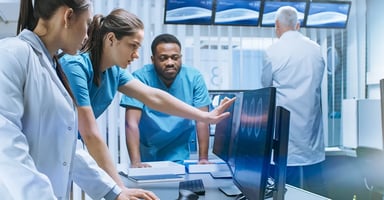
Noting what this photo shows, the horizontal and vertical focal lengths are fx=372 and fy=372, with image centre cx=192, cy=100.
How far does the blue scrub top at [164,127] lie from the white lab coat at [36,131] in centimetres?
85

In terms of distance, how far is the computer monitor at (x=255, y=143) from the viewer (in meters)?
0.90

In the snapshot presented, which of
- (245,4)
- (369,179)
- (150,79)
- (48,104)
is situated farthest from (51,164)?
(245,4)

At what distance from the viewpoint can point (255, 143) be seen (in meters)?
1.00

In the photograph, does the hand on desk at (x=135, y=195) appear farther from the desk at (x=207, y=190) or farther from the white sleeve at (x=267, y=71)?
the white sleeve at (x=267, y=71)

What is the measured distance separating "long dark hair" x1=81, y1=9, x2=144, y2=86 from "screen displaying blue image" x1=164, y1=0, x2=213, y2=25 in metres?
1.41

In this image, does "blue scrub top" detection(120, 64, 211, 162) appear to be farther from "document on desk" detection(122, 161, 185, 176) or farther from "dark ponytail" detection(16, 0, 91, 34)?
"dark ponytail" detection(16, 0, 91, 34)

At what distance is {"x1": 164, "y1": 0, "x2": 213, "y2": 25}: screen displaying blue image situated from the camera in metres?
2.95

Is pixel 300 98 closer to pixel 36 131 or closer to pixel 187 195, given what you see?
pixel 187 195

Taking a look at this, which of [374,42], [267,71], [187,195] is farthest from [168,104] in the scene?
[374,42]

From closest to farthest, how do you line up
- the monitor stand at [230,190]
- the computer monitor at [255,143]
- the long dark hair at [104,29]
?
the computer monitor at [255,143] < the monitor stand at [230,190] < the long dark hair at [104,29]

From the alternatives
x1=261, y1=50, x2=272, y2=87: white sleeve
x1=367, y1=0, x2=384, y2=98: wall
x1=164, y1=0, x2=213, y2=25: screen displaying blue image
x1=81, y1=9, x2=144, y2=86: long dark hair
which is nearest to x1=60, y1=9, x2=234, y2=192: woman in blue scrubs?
x1=81, y1=9, x2=144, y2=86: long dark hair

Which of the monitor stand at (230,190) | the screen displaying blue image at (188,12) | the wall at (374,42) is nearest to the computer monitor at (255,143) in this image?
the monitor stand at (230,190)

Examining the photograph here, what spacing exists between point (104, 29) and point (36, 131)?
0.71 meters

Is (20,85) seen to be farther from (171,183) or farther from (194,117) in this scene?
(194,117)
